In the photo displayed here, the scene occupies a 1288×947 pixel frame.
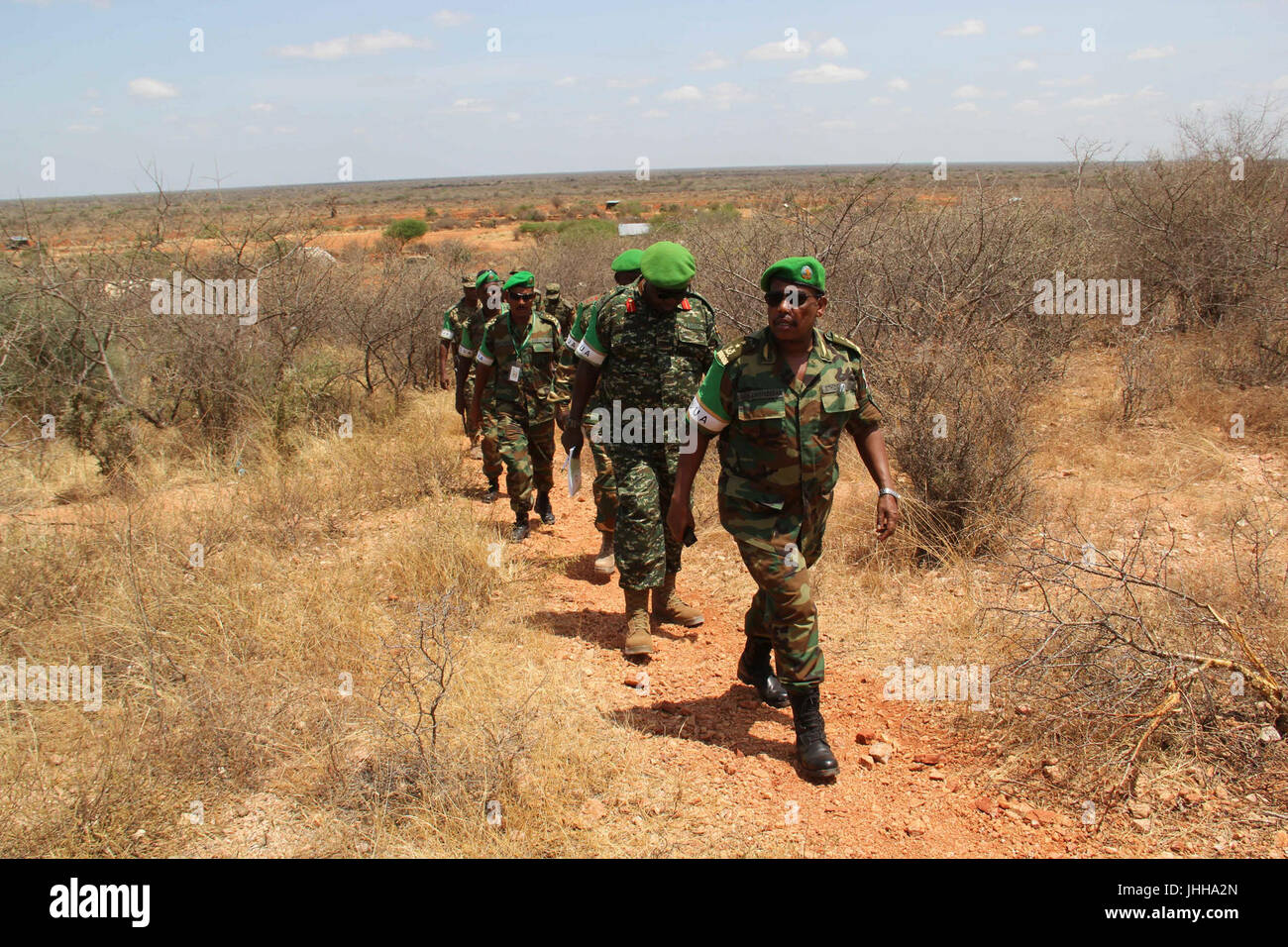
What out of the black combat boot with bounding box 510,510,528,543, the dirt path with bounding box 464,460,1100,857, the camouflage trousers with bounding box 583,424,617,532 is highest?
the camouflage trousers with bounding box 583,424,617,532

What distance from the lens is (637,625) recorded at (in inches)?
166

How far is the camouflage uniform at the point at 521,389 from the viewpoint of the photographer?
5.92 meters

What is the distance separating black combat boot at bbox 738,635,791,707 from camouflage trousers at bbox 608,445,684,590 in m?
0.71

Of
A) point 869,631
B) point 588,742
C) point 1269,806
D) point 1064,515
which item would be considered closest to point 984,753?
point 1269,806

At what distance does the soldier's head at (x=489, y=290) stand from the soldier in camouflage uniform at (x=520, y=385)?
42cm

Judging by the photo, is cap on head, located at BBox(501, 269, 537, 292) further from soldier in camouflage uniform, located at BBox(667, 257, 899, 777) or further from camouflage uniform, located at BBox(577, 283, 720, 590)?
soldier in camouflage uniform, located at BBox(667, 257, 899, 777)

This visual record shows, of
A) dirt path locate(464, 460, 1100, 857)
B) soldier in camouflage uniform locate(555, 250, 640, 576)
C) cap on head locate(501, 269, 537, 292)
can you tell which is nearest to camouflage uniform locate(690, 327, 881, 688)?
dirt path locate(464, 460, 1100, 857)

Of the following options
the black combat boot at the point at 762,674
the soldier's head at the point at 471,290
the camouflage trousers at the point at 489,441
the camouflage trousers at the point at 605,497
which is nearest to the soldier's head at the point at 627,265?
the camouflage trousers at the point at 605,497

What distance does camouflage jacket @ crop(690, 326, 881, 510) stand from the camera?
297 centimetres

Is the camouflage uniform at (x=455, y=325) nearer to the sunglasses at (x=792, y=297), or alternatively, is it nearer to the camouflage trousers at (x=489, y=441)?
the camouflage trousers at (x=489, y=441)

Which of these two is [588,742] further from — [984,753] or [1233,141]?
[1233,141]

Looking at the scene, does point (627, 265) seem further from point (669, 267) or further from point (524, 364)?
point (669, 267)

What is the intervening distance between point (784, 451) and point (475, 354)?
452 cm

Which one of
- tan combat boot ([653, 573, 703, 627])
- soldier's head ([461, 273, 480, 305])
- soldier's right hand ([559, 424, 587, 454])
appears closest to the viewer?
soldier's right hand ([559, 424, 587, 454])
